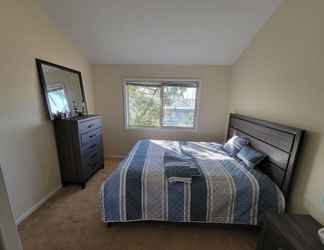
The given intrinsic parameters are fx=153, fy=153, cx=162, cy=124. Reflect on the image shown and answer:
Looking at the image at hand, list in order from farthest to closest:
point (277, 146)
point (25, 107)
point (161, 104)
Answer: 1. point (161, 104)
2. point (25, 107)
3. point (277, 146)

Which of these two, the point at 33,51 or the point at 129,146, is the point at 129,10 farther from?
the point at 129,146

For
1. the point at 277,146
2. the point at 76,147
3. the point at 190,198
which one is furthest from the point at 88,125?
the point at 277,146

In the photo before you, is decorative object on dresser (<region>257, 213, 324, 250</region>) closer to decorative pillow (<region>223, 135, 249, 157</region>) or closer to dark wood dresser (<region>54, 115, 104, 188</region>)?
decorative pillow (<region>223, 135, 249, 157</region>)

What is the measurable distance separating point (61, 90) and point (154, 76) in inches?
68.4

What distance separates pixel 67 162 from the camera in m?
2.36

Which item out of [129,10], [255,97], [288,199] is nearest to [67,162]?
[129,10]

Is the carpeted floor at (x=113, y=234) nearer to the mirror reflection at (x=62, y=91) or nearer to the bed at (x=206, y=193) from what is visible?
the bed at (x=206, y=193)

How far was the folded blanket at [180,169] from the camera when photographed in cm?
162

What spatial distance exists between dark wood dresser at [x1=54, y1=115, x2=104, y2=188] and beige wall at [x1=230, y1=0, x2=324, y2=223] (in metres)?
2.65

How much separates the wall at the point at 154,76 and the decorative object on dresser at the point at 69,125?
71cm

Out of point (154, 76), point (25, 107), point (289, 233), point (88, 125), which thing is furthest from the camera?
point (154, 76)

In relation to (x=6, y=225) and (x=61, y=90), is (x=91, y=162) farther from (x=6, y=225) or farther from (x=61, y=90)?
(x=6, y=225)

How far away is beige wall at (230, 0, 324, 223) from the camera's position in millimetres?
1359

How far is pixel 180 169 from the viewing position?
1.71 meters
